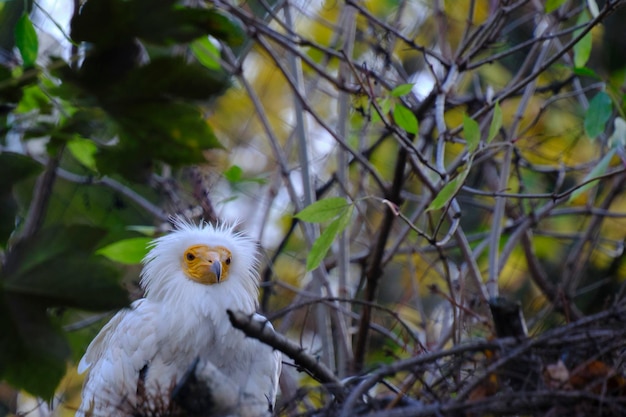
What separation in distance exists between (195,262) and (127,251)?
0.27 meters

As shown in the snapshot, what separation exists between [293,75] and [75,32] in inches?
93.5

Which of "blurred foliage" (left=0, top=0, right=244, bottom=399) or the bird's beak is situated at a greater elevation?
"blurred foliage" (left=0, top=0, right=244, bottom=399)

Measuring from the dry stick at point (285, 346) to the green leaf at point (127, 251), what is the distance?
1.31 metres

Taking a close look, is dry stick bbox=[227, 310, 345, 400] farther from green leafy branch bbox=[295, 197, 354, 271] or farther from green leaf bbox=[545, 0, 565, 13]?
green leaf bbox=[545, 0, 565, 13]

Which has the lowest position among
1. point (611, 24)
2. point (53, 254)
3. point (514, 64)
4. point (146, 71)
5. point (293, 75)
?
point (53, 254)

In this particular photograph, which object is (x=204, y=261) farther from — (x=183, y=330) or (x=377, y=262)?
(x=377, y=262)

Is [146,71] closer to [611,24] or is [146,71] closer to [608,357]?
[608,357]

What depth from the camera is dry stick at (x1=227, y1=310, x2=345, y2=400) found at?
6.00 feet

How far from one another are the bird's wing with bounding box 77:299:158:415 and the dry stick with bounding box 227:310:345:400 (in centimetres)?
92

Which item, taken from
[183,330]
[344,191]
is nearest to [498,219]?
[344,191]

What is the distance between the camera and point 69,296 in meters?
1.14

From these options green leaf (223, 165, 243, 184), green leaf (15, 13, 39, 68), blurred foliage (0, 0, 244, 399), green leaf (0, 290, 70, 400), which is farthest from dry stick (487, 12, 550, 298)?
green leaf (0, 290, 70, 400)

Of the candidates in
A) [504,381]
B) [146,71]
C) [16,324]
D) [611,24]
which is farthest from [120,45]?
[611,24]

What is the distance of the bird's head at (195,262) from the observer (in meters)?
3.07
